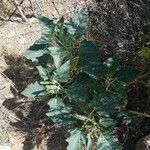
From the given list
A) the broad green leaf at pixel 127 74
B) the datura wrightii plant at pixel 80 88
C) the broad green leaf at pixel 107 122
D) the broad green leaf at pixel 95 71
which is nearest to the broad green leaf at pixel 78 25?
the datura wrightii plant at pixel 80 88

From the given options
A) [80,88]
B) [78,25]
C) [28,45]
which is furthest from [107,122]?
[28,45]

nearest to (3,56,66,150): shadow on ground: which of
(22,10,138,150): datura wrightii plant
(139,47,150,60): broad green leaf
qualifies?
(22,10,138,150): datura wrightii plant

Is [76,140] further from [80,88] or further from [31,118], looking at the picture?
[31,118]

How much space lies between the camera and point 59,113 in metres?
2.60

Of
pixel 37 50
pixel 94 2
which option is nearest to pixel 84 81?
pixel 37 50

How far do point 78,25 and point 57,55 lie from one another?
0.76 feet

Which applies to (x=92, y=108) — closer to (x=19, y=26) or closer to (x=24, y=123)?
(x=24, y=123)

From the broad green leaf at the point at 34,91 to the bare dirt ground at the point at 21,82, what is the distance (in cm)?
27

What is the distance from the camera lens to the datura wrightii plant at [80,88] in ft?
8.52

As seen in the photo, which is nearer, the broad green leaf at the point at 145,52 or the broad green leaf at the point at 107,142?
the broad green leaf at the point at 107,142

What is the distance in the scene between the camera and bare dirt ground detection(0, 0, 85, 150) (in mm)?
2818

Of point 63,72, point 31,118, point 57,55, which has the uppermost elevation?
point 57,55

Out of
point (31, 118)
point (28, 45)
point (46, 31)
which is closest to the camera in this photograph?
point (46, 31)

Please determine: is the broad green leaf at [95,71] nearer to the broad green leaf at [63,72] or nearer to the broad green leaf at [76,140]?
the broad green leaf at [63,72]
